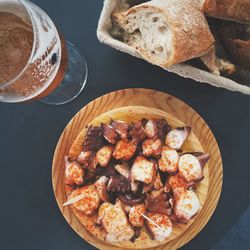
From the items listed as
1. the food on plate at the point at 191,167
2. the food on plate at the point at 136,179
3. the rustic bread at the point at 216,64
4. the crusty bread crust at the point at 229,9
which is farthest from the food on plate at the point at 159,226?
the crusty bread crust at the point at 229,9

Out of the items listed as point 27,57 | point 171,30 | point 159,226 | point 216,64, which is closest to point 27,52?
point 27,57

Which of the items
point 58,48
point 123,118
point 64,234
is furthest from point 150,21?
point 64,234

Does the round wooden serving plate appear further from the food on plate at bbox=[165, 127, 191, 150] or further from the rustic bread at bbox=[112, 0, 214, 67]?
the rustic bread at bbox=[112, 0, 214, 67]

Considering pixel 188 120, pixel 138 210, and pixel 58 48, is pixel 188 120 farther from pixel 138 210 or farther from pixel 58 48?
pixel 58 48

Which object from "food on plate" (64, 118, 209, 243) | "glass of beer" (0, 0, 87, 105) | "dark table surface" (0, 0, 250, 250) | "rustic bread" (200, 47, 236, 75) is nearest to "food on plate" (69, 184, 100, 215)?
"food on plate" (64, 118, 209, 243)

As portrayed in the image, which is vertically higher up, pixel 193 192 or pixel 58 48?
pixel 58 48
